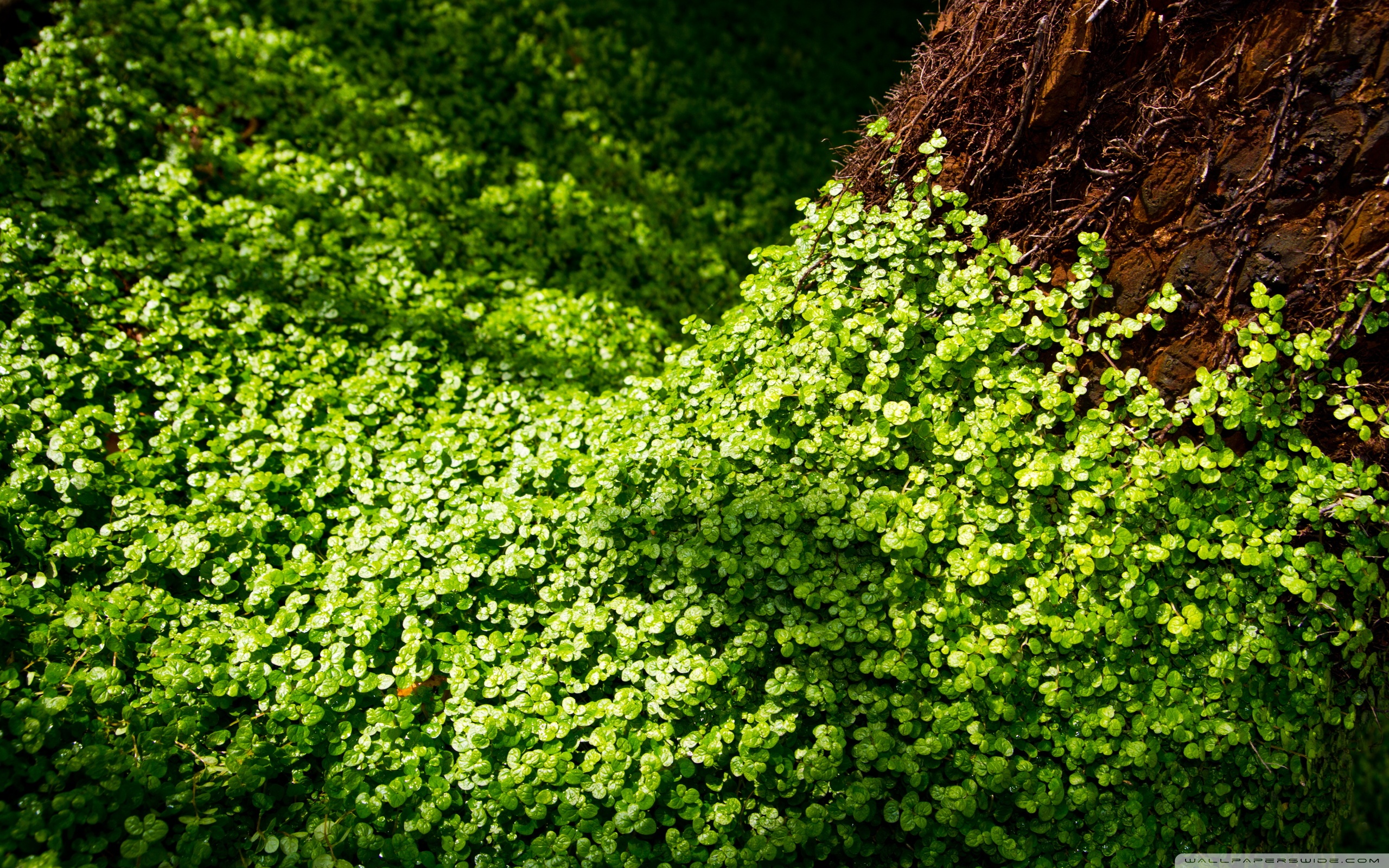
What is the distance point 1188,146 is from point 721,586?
1.87 metres

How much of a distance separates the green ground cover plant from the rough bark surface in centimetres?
10

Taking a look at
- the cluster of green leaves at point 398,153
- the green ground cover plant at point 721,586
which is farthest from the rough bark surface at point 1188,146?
the cluster of green leaves at point 398,153

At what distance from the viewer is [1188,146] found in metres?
2.29

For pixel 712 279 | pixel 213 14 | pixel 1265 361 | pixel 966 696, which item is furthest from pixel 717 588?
pixel 213 14

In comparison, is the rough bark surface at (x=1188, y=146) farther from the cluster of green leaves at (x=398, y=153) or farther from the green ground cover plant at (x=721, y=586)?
the cluster of green leaves at (x=398, y=153)

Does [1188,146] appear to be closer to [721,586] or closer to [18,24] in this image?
[721,586]

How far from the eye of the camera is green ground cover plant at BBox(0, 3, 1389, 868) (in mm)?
2094

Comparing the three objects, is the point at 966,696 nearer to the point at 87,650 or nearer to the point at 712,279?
the point at 87,650

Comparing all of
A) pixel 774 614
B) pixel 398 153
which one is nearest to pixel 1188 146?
pixel 774 614

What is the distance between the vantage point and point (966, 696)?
217 cm

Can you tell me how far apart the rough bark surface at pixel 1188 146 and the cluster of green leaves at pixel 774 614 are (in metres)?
0.12

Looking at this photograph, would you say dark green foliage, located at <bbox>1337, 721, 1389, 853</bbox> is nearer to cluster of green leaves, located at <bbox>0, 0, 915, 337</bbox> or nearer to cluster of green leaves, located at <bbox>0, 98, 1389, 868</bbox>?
cluster of green leaves, located at <bbox>0, 98, 1389, 868</bbox>

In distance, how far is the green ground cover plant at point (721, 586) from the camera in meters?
2.09

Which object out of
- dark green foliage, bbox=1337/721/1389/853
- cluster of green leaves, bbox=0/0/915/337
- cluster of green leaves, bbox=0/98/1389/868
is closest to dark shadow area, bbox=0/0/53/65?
cluster of green leaves, bbox=0/0/915/337
